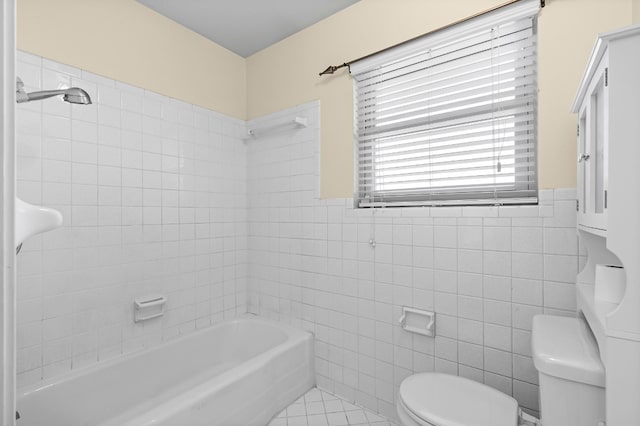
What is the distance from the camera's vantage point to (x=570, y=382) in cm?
91

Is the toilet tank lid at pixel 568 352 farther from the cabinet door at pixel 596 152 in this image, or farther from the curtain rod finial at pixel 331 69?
the curtain rod finial at pixel 331 69

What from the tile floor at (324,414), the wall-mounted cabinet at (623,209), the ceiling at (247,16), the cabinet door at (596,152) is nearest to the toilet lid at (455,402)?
the wall-mounted cabinet at (623,209)

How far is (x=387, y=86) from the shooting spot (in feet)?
6.09

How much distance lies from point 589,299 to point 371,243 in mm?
1015

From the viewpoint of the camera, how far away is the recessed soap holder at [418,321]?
5.32 ft

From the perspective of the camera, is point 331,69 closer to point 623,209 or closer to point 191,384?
point 623,209

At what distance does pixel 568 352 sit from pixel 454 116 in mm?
1152

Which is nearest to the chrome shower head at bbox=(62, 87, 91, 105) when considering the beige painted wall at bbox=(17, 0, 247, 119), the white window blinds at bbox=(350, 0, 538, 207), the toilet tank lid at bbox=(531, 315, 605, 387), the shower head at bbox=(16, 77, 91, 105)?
the shower head at bbox=(16, 77, 91, 105)

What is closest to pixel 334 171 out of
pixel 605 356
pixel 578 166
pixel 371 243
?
pixel 371 243

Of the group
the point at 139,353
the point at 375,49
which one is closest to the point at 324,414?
the point at 139,353

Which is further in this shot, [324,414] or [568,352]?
[324,414]

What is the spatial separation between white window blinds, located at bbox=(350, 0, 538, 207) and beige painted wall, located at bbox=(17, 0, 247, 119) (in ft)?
3.63

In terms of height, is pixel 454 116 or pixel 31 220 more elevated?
pixel 454 116

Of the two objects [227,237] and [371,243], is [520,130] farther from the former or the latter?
[227,237]
